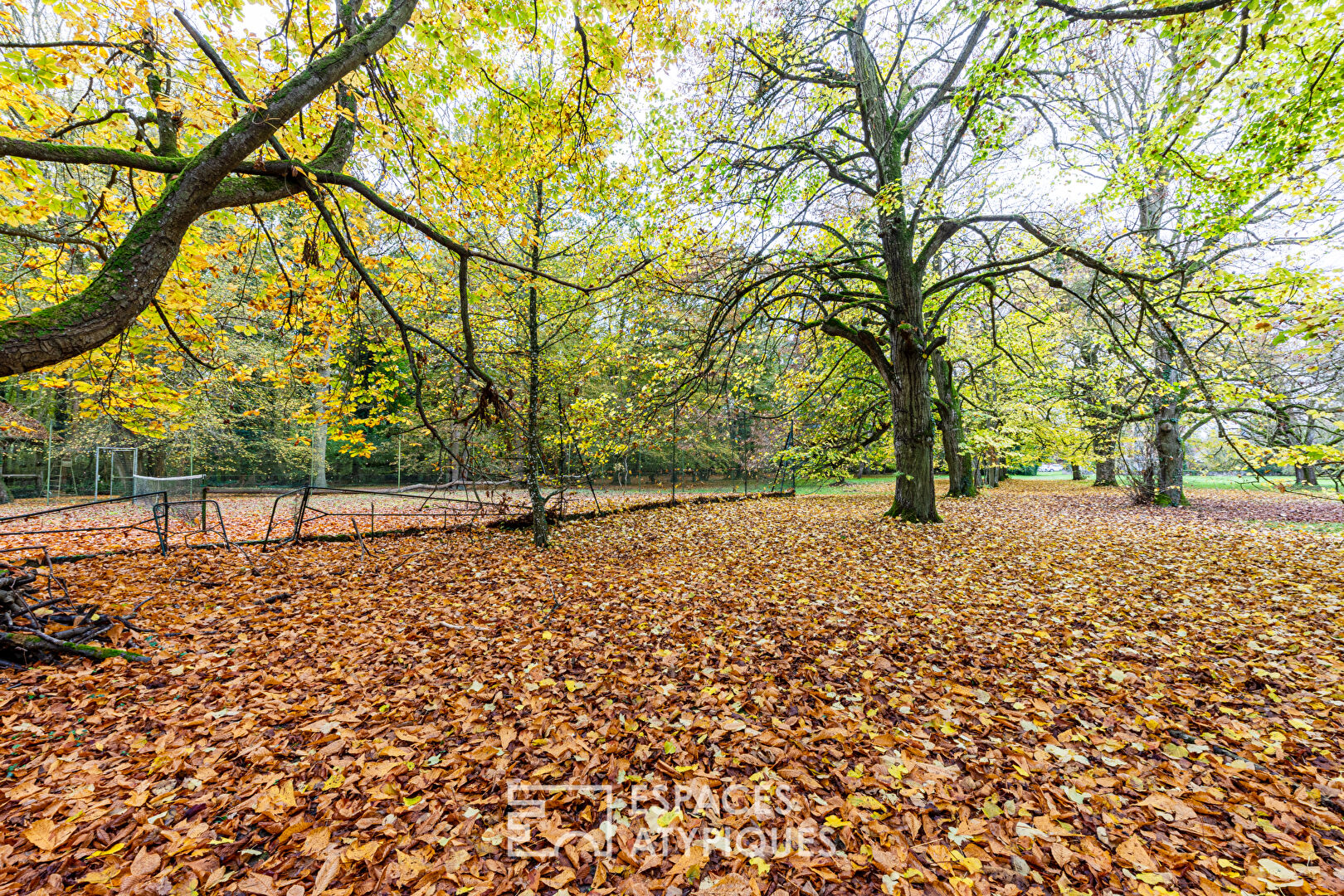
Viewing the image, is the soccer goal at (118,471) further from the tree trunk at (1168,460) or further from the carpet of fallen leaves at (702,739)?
the tree trunk at (1168,460)

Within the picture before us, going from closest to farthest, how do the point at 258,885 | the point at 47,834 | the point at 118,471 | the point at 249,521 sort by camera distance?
the point at 258,885
the point at 47,834
the point at 249,521
the point at 118,471

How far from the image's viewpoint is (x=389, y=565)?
20.9 ft

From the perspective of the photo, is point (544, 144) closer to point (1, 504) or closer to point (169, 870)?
point (169, 870)

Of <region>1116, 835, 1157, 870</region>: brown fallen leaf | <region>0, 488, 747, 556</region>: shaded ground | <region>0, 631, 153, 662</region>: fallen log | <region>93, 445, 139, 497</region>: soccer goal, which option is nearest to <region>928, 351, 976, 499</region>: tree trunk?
<region>0, 488, 747, 556</region>: shaded ground

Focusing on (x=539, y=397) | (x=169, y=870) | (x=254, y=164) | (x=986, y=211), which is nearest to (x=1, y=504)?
(x=539, y=397)

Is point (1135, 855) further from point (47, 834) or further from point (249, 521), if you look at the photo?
point (249, 521)

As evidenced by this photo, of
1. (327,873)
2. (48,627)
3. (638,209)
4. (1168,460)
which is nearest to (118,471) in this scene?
(48,627)

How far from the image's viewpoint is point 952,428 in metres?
12.3

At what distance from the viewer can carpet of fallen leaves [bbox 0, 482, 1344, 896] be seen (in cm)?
187

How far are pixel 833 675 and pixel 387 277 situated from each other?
263 inches

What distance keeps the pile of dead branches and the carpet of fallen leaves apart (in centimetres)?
26

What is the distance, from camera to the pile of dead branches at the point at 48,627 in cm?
327

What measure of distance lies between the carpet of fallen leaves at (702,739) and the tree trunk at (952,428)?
7.00 metres

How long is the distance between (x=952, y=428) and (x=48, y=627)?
49.3ft
